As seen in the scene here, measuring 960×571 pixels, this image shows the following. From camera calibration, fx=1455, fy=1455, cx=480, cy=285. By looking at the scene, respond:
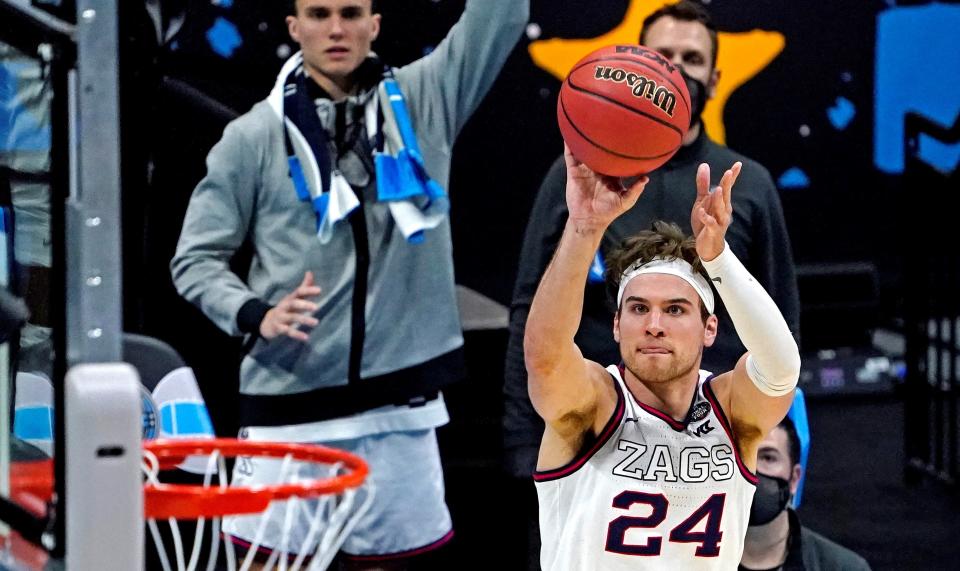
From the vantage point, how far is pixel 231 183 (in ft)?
14.3

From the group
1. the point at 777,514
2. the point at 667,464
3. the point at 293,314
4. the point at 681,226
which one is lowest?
the point at 777,514

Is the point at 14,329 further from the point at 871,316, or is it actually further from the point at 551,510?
the point at 871,316

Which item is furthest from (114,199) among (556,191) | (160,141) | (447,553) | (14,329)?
(447,553)

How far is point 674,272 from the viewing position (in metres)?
3.21

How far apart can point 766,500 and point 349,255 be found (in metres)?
1.42

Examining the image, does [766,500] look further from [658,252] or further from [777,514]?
[658,252]

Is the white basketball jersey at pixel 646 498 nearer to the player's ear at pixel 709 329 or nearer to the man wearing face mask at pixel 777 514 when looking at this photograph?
the player's ear at pixel 709 329

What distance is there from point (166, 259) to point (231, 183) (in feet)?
1.82

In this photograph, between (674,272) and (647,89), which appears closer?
(647,89)

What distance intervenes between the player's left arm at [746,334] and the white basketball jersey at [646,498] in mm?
71

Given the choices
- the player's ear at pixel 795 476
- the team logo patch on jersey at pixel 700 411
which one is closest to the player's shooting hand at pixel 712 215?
the team logo patch on jersey at pixel 700 411

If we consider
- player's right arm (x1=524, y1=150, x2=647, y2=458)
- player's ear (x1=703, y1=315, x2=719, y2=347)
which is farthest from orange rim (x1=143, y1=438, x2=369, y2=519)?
player's ear (x1=703, y1=315, x2=719, y2=347)

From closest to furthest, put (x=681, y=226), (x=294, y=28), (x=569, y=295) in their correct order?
1. (x=569, y=295)
2. (x=681, y=226)
3. (x=294, y=28)

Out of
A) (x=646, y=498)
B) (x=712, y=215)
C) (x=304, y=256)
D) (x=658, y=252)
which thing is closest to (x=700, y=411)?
(x=646, y=498)
